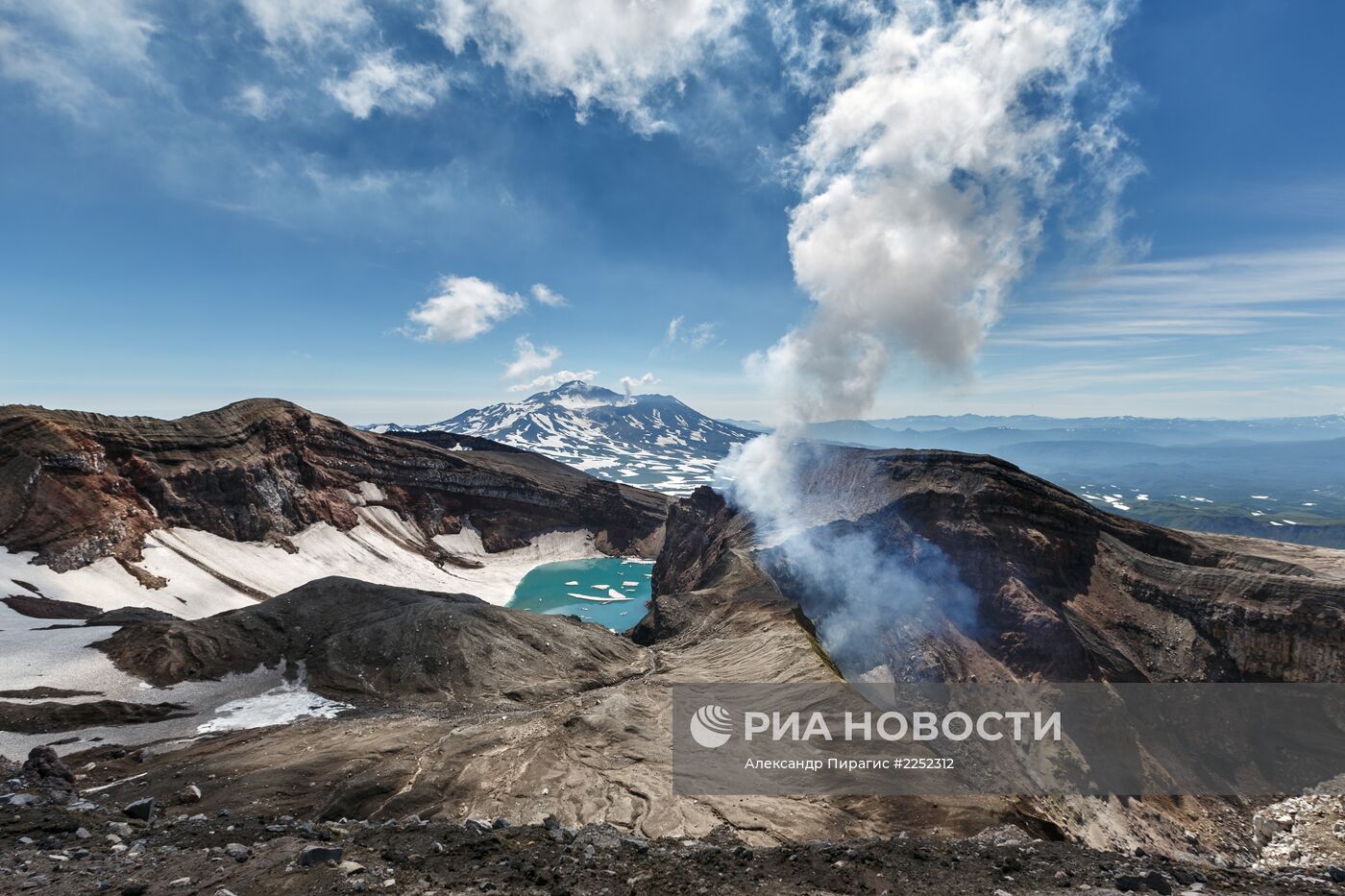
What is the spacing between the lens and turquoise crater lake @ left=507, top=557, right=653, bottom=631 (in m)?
80.8

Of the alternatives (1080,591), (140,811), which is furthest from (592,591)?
(140,811)

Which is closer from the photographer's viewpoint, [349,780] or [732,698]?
[349,780]

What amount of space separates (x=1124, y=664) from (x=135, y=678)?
60160mm

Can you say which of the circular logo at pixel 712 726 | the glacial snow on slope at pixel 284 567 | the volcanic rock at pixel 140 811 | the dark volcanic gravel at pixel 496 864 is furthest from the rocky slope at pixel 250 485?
the circular logo at pixel 712 726

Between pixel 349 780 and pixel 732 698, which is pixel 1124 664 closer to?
pixel 732 698

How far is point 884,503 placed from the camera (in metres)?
54.3

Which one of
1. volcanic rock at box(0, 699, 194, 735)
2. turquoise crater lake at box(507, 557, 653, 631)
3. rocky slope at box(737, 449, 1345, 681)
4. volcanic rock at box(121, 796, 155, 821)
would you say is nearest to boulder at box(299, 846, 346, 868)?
volcanic rock at box(121, 796, 155, 821)

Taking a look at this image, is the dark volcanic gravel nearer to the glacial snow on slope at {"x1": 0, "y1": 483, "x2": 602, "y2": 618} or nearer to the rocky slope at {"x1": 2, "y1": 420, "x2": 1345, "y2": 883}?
the rocky slope at {"x1": 2, "y1": 420, "x2": 1345, "y2": 883}

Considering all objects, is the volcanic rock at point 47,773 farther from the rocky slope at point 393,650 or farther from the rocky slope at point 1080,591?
the rocky slope at point 1080,591

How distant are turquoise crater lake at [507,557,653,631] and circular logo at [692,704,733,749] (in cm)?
4252

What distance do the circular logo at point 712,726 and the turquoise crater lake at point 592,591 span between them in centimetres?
4252

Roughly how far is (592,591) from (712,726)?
6793cm

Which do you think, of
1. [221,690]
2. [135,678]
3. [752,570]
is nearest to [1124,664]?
[752,570]

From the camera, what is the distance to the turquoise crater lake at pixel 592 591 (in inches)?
3180
